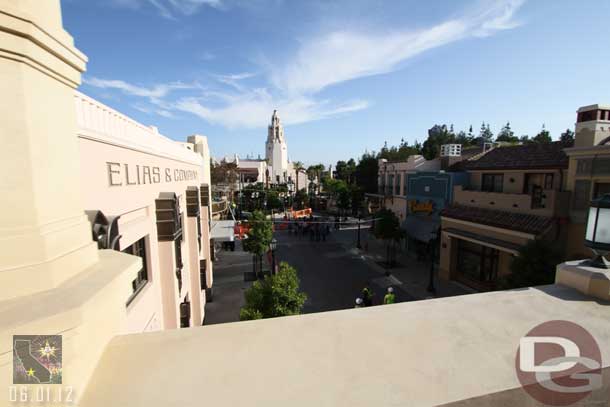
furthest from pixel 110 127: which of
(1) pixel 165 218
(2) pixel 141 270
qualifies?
(2) pixel 141 270

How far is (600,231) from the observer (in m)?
2.97

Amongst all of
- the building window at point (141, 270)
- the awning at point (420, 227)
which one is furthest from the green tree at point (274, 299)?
the awning at point (420, 227)

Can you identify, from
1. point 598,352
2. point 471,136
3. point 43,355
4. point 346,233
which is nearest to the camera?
point 43,355

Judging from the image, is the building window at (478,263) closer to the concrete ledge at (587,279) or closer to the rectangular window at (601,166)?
the rectangular window at (601,166)

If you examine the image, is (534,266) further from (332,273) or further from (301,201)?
(301,201)

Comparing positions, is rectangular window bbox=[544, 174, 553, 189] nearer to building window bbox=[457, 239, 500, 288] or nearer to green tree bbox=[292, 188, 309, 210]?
building window bbox=[457, 239, 500, 288]

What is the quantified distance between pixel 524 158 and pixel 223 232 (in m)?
17.2

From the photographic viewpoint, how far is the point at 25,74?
1.36m

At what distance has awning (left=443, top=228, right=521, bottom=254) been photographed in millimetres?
12641

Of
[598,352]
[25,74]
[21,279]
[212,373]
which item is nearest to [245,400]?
[212,373]

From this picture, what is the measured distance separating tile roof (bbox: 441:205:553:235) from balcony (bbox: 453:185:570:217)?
23cm

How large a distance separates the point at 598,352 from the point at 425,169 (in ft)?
73.8

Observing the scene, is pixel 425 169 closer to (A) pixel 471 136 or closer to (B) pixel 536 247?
(B) pixel 536 247

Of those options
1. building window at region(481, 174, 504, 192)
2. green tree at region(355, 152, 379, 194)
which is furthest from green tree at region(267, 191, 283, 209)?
Result: building window at region(481, 174, 504, 192)
